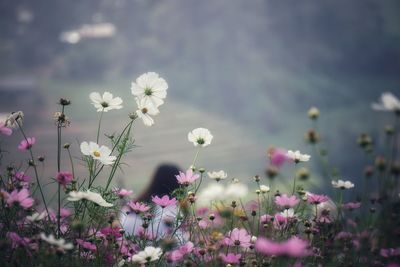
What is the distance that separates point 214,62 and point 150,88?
18.8m

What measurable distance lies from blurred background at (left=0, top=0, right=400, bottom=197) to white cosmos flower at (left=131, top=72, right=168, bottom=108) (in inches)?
333

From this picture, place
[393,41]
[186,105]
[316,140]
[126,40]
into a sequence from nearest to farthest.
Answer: [316,140] → [186,105] → [393,41] → [126,40]

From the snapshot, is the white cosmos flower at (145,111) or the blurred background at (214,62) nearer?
the white cosmos flower at (145,111)

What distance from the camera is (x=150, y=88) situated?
1.67 m

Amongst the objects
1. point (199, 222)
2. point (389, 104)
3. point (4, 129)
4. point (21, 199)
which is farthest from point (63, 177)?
point (389, 104)

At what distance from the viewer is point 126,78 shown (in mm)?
19219

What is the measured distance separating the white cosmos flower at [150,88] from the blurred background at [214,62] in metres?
8.45

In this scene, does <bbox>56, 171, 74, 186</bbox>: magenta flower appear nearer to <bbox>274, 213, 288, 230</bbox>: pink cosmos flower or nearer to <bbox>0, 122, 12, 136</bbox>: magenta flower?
<bbox>0, 122, 12, 136</bbox>: magenta flower

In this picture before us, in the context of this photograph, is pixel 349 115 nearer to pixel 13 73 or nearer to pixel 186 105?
pixel 186 105

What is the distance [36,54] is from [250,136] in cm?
1431

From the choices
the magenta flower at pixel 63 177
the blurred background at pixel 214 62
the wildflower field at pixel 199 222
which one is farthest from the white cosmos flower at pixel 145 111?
the blurred background at pixel 214 62

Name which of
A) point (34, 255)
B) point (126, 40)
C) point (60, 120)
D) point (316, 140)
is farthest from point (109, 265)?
point (126, 40)

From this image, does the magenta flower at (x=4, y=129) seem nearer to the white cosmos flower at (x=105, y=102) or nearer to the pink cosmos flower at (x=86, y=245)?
the white cosmos flower at (x=105, y=102)

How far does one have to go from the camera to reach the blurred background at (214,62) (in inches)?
485
